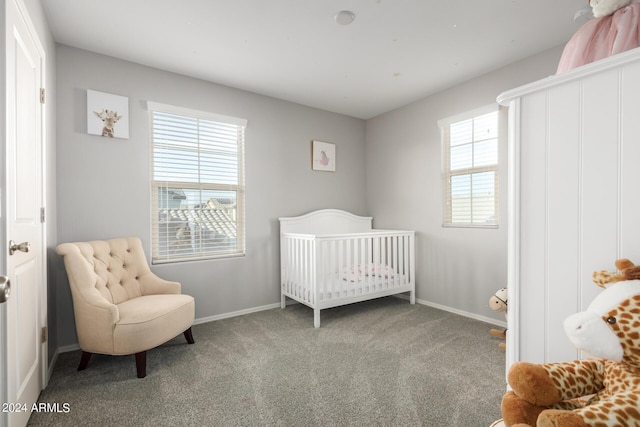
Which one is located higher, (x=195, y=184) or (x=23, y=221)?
(x=195, y=184)

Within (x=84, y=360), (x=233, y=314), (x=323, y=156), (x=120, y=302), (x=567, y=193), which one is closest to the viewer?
(x=567, y=193)

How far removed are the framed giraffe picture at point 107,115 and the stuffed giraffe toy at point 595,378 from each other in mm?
2946

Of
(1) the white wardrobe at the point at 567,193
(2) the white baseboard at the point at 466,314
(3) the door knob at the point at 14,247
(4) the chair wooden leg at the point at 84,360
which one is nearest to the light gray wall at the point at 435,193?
(2) the white baseboard at the point at 466,314

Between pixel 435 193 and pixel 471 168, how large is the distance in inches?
17.0

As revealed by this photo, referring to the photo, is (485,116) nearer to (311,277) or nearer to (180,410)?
(311,277)

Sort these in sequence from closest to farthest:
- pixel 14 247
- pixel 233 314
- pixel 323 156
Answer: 1. pixel 14 247
2. pixel 233 314
3. pixel 323 156

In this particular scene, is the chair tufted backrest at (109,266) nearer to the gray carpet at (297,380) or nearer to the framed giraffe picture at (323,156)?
the gray carpet at (297,380)

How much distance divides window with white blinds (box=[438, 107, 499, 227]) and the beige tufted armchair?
262cm

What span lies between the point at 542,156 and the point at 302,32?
1.82m

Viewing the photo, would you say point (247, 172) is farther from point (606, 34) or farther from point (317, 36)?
point (606, 34)

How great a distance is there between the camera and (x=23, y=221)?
1.40 m

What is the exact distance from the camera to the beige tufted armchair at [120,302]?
1.81 meters

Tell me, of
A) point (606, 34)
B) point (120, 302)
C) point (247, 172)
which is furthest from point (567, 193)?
point (247, 172)

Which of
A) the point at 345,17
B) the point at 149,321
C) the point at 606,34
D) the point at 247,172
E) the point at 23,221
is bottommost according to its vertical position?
the point at 149,321
